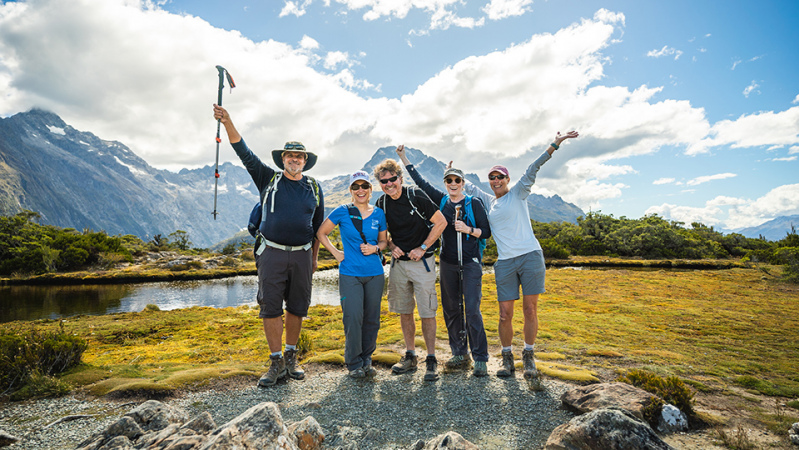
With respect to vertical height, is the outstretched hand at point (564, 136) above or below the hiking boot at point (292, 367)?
above

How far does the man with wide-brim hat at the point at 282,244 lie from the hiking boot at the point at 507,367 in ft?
12.5

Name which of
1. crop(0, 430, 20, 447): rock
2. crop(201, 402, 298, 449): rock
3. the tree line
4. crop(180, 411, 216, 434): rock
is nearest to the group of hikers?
crop(180, 411, 216, 434): rock

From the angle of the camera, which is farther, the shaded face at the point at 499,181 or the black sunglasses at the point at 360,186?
the shaded face at the point at 499,181

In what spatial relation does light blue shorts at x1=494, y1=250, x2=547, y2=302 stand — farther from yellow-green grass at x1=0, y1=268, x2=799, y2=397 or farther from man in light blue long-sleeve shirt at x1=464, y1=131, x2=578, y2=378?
yellow-green grass at x1=0, y1=268, x2=799, y2=397

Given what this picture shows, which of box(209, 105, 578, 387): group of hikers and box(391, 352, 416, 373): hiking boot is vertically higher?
box(209, 105, 578, 387): group of hikers

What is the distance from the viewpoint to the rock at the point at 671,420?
15.7 ft

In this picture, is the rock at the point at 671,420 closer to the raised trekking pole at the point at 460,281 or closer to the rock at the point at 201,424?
the raised trekking pole at the point at 460,281

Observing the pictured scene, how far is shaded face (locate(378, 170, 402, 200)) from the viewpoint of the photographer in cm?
639

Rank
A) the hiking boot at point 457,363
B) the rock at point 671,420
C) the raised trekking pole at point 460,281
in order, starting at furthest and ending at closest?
the hiking boot at point 457,363 < the raised trekking pole at point 460,281 < the rock at point 671,420

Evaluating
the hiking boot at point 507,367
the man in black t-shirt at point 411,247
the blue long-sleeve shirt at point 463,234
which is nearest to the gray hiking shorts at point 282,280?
the man in black t-shirt at point 411,247

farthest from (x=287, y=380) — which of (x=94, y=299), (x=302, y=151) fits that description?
(x=94, y=299)

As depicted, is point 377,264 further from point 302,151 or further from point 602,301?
point 602,301

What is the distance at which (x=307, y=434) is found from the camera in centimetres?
426

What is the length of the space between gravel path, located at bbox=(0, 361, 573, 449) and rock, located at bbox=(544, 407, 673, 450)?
0.52 meters
